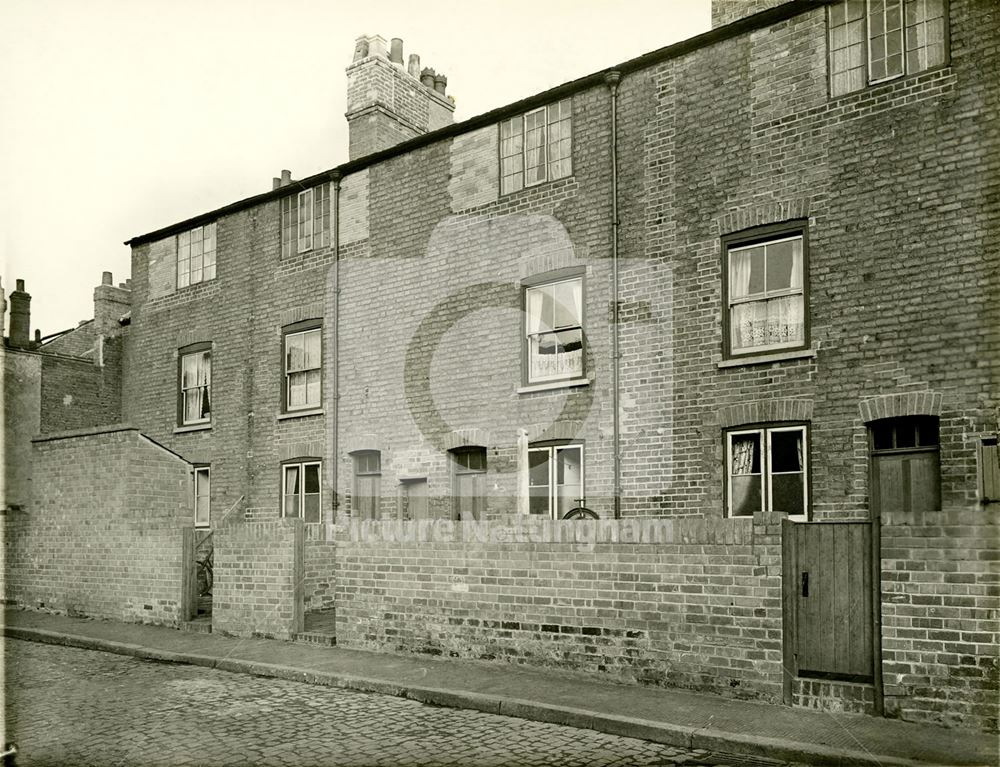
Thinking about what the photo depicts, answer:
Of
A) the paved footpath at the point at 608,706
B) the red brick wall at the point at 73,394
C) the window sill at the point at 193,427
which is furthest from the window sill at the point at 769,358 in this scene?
the red brick wall at the point at 73,394

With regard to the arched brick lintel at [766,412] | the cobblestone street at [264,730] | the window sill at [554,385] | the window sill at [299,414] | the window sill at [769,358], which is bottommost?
the cobblestone street at [264,730]

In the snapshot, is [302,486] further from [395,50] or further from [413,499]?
[395,50]

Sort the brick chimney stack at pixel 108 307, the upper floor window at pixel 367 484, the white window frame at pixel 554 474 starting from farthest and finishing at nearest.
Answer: the brick chimney stack at pixel 108 307 < the upper floor window at pixel 367 484 < the white window frame at pixel 554 474

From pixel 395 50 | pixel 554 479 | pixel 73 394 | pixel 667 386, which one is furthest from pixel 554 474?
pixel 73 394

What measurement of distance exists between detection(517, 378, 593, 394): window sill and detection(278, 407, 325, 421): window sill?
480 cm

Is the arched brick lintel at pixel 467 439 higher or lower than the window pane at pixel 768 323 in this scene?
lower

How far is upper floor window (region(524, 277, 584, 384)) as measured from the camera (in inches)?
540

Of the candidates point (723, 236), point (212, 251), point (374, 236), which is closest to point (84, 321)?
point (212, 251)

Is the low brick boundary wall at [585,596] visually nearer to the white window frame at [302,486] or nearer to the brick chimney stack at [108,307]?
the white window frame at [302,486]

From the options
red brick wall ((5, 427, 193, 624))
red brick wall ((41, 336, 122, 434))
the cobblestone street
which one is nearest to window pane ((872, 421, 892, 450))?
the cobblestone street

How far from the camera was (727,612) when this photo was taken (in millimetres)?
7824

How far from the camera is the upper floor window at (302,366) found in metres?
17.3

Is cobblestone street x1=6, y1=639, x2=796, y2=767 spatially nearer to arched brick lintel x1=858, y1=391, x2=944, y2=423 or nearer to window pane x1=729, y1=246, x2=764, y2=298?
arched brick lintel x1=858, y1=391, x2=944, y2=423

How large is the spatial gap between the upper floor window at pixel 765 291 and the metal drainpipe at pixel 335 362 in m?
7.81
